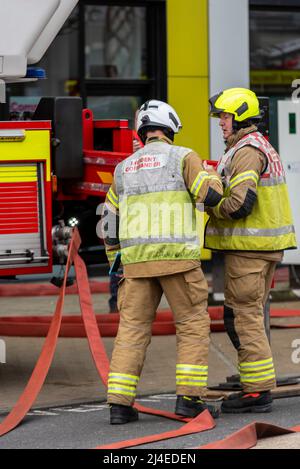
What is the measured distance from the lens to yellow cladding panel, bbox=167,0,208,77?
13.0 meters

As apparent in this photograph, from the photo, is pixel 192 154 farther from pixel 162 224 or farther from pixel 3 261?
pixel 3 261

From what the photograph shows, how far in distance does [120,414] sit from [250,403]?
32.4 inches

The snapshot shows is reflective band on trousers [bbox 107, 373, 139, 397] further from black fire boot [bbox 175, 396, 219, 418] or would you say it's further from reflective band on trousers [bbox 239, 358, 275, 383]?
reflective band on trousers [bbox 239, 358, 275, 383]

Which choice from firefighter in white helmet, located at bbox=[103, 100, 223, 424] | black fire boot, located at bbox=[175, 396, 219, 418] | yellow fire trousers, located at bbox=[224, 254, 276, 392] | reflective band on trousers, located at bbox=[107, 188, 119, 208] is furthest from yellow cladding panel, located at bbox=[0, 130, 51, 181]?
black fire boot, located at bbox=[175, 396, 219, 418]

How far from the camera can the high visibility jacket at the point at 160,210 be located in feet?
22.0

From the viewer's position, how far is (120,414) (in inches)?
263

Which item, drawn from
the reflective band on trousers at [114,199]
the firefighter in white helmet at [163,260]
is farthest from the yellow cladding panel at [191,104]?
the firefighter in white helmet at [163,260]

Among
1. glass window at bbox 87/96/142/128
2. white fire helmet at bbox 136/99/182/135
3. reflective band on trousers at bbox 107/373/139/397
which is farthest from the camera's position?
glass window at bbox 87/96/142/128

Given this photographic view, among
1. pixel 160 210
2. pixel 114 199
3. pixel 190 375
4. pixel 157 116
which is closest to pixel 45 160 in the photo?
pixel 114 199

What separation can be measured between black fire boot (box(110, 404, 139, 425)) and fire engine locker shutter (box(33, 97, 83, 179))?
188 centimetres

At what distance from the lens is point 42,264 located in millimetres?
7738
